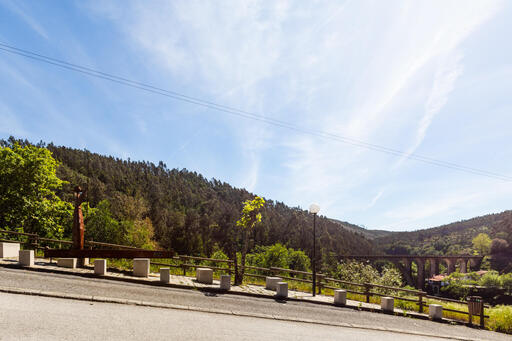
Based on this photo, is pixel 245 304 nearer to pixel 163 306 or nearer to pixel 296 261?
pixel 163 306

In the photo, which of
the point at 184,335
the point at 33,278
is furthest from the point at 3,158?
the point at 184,335

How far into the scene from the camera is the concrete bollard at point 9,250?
13.5 metres

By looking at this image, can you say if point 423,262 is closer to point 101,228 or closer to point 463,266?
point 463,266

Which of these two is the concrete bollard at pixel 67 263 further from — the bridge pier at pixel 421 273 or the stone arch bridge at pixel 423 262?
the bridge pier at pixel 421 273

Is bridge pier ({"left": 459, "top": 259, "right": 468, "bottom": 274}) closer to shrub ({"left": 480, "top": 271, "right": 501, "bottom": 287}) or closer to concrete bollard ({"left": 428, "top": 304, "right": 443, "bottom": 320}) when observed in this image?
shrub ({"left": 480, "top": 271, "right": 501, "bottom": 287})

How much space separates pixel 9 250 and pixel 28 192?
1072 centimetres

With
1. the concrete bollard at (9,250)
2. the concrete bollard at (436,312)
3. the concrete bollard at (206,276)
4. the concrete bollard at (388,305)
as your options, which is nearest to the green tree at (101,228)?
the concrete bollard at (9,250)

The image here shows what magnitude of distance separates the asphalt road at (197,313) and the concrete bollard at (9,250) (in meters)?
3.17

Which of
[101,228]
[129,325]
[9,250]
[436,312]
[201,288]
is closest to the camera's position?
→ [129,325]

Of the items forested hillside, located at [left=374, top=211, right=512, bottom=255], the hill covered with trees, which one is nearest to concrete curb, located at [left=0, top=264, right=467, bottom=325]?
the hill covered with trees

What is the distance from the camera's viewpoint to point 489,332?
12.3 m

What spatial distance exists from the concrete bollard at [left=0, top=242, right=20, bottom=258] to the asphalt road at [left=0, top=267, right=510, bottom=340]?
125 inches

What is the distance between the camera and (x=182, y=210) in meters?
108

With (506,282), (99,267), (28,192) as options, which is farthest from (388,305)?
(506,282)
